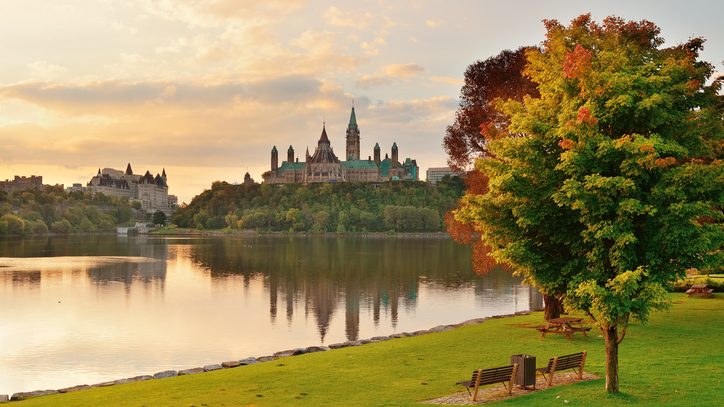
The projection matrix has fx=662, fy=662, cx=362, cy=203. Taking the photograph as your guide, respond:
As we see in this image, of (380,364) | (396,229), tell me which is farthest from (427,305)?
(396,229)

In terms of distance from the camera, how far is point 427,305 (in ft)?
139

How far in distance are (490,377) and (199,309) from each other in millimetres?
29329

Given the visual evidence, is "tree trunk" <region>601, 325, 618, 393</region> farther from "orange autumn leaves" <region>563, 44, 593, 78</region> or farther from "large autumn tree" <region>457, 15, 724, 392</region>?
"orange autumn leaves" <region>563, 44, 593, 78</region>

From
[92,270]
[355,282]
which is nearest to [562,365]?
[355,282]

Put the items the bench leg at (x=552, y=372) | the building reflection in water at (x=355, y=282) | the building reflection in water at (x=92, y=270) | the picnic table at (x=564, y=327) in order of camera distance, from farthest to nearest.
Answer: the building reflection in water at (x=92, y=270) → the building reflection in water at (x=355, y=282) → the picnic table at (x=564, y=327) → the bench leg at (x=552, y=372)

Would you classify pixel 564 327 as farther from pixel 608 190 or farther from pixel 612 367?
pixel 608 190

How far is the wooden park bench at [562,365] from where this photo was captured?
16.5 m

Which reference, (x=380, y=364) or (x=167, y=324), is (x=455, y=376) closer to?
(x=380, y=364)

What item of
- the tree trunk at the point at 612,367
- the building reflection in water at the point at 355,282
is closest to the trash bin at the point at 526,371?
the tree trunk at the point at 612,367

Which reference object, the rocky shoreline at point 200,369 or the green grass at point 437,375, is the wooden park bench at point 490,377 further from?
the rocky shoreline at point 200,369

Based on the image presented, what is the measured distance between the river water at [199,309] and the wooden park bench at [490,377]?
47.2 feet

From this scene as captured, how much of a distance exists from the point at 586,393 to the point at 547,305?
12.0 m

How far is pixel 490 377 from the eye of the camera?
50.9 feet

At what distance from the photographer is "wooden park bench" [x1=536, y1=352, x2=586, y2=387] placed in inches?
652
